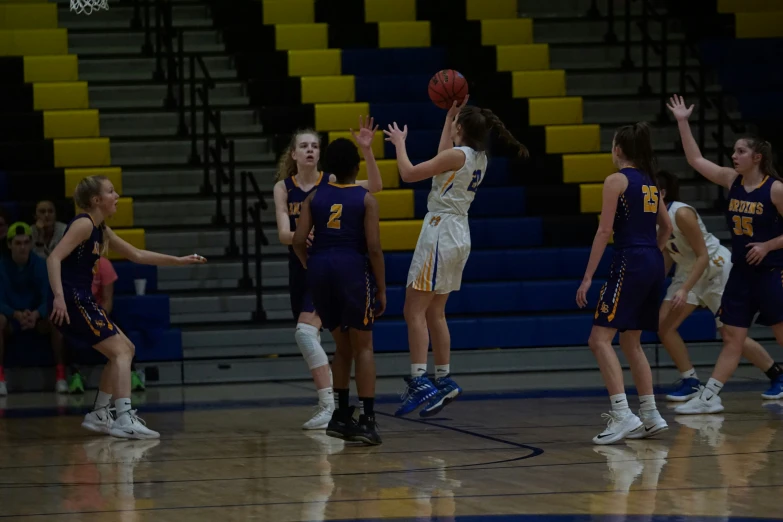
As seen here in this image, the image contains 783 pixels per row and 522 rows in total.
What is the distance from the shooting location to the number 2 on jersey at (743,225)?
23.1 ft

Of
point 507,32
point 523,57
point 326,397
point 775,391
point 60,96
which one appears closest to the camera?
point 326,397

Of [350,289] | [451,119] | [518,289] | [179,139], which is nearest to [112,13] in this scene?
[179,139]

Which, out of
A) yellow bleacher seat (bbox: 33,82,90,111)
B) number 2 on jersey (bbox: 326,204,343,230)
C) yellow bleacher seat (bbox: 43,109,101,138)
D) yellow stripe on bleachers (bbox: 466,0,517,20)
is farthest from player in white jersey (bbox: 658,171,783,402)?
yellow bleacher seat (bbox: 33,82,90,111)

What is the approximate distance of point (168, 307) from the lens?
978cm

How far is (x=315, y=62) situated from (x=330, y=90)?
0.49m

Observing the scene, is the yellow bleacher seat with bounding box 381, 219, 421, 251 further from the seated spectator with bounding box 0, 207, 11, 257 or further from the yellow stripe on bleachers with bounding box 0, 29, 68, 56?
the yellow stripe on bleachers with bounding box 0, 29, 68, 56

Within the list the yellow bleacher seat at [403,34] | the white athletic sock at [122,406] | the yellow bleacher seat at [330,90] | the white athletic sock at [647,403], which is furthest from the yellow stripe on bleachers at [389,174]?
the white athletic sock at [647,403]

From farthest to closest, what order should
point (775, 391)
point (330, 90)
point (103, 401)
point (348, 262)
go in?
point (330, 90)
point (775, 391)
point (103, 401)
point (348, 262)

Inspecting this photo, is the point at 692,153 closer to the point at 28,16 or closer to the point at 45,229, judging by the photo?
the point at 45,229

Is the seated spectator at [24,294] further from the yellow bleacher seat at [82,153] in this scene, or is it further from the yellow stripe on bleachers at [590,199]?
the yellow stripe on bleachers at [590,199]

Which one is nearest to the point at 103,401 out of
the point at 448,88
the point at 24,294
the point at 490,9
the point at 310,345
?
the point at 310,345

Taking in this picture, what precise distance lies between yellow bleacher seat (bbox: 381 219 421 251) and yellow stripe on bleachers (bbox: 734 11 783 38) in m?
4.49

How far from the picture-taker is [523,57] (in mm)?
12484

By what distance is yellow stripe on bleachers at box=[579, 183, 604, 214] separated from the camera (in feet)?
36.7
